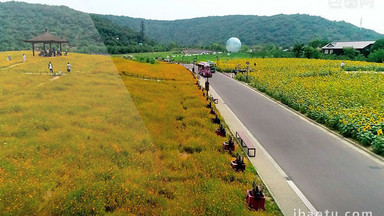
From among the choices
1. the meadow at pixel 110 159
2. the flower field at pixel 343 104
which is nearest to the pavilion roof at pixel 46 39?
the meadow at pixel 110 159

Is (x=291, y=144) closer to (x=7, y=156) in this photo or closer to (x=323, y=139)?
(x=323, y=139)

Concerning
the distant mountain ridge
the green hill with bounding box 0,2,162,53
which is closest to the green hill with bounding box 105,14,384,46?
the distant mountain ridge

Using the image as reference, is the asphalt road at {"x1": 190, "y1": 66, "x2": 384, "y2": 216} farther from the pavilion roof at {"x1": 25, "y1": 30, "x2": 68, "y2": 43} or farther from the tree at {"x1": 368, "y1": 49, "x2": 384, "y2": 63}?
the tree at {"x1": 368, "y1": 49, "x2": 384, "y2": 63}

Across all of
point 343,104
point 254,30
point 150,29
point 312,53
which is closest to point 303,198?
point 343,104

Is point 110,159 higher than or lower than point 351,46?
lower

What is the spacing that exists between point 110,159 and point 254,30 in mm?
149273

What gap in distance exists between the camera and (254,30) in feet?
485

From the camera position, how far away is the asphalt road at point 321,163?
7.83m

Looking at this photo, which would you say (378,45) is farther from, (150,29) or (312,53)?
(150,29)

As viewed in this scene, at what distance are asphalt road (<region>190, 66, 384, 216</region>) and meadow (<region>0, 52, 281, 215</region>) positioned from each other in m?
1.67

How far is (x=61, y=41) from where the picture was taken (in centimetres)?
2891

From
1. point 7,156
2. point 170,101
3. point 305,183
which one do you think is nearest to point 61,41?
point 170,101

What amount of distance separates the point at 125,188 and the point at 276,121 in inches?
426

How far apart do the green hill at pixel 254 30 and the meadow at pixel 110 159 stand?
401 ft
